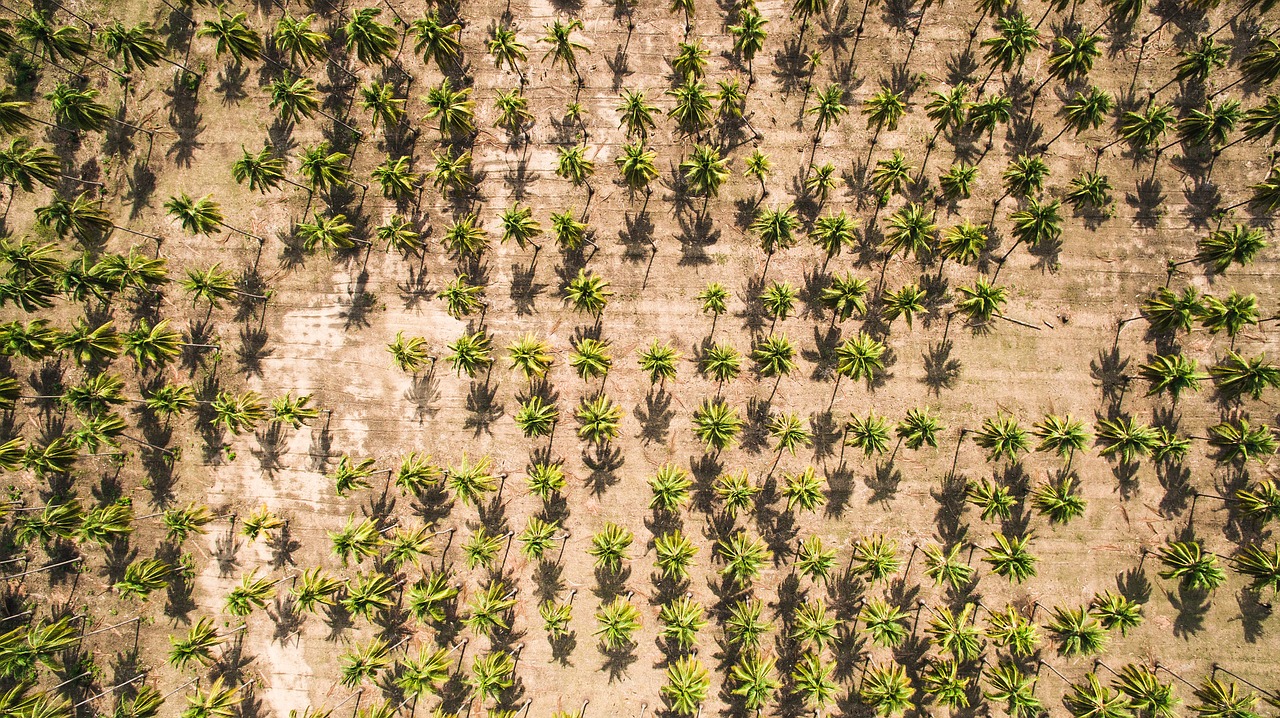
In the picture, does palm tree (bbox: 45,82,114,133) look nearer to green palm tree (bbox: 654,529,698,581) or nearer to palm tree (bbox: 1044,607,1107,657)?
green palm tree (bbox: 654,529,698,581)

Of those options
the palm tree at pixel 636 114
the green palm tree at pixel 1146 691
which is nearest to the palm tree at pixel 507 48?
the palm tree at pixel 636 114

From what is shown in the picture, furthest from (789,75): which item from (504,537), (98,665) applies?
(98,665)

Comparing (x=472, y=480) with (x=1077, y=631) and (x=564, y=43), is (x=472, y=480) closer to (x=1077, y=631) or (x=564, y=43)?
(x=564, y=43)

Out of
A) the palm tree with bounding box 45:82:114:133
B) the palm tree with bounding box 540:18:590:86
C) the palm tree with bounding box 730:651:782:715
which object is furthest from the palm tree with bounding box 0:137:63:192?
the palm tree with bounding box 730:651:782:715

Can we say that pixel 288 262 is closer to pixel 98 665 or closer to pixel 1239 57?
pixel 98 665

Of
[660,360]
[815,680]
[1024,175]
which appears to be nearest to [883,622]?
[815,680]
